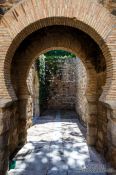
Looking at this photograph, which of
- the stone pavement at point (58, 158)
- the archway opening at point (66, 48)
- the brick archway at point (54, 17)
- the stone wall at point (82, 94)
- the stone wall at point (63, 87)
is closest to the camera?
the brick archway at point (54, 17)

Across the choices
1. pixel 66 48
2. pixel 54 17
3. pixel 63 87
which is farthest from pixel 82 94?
pixel 54 17

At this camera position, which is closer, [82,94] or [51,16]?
[51,16]

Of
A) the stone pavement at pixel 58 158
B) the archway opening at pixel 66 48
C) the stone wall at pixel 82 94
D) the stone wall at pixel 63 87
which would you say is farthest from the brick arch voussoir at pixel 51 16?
the stone wall at pixel 63 87

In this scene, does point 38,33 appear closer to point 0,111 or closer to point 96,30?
point 96,30

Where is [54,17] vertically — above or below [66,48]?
above

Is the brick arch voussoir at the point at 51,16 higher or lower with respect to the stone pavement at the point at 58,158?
higher

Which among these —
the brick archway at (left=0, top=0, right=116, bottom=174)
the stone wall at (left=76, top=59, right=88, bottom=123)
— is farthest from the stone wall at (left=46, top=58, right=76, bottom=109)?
the brick archway at (left=0, top=0, right=116, bottom=174)

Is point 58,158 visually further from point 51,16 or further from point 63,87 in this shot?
point 63,87

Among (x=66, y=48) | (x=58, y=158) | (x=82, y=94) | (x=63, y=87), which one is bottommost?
(x=58, y=158)

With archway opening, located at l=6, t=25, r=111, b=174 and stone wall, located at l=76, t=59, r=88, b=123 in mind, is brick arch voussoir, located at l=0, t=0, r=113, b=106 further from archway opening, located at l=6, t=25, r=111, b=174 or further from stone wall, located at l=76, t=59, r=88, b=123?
stone wall, located at l=76, t=59, r=88, b=123

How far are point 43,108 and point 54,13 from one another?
1166cm

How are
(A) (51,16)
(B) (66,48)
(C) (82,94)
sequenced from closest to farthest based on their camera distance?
1. (A) (51,16)
2. (B) (66,48)
3. (C) (82,94)

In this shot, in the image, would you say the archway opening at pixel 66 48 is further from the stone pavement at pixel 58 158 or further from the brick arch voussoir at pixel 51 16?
the brick arch voussoir at pixel 51 16

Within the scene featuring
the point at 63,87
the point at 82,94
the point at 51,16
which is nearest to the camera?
the point at 51,16
